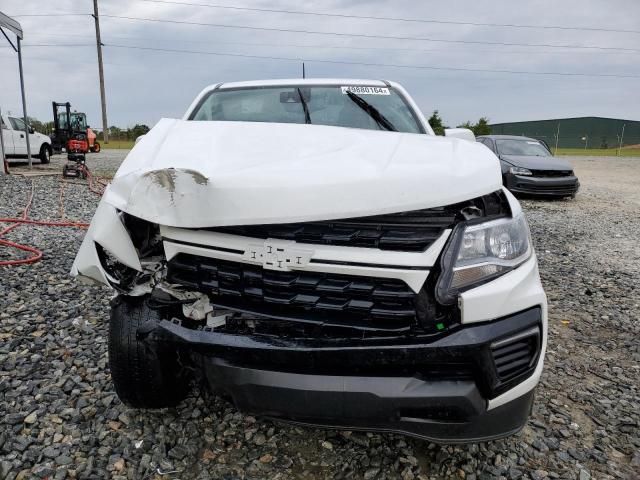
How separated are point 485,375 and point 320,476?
854mm

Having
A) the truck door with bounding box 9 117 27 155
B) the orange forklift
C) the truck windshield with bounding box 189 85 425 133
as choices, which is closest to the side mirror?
the truck windshield with bounding box 189 85 425 133

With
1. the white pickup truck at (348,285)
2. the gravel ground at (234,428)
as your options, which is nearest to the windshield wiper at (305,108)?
the white pickup truck at (348,285)

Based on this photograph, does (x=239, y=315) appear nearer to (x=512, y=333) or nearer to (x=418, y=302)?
(x=418, y=302)

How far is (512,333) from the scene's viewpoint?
1.56 metres

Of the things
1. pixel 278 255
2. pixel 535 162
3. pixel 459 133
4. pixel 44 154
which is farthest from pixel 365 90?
pixel 44 154

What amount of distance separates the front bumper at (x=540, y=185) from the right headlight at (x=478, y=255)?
360 inches

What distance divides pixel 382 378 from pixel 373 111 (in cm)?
208

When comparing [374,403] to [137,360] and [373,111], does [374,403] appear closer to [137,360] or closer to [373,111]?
[137,360]

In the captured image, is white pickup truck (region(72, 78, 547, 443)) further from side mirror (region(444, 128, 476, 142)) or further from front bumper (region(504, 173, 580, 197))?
front bumper (region(504, 173, 580, 197))

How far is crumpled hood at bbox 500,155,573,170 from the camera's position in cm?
1025

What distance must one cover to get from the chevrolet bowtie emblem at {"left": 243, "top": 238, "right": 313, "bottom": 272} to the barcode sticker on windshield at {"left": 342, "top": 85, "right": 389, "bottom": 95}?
6.48ft

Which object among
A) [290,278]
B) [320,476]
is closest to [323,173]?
[290,278]

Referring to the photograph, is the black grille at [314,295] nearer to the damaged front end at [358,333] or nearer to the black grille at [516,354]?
the damaged front end at [358,333]

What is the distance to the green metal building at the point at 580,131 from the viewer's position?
1647 inches
